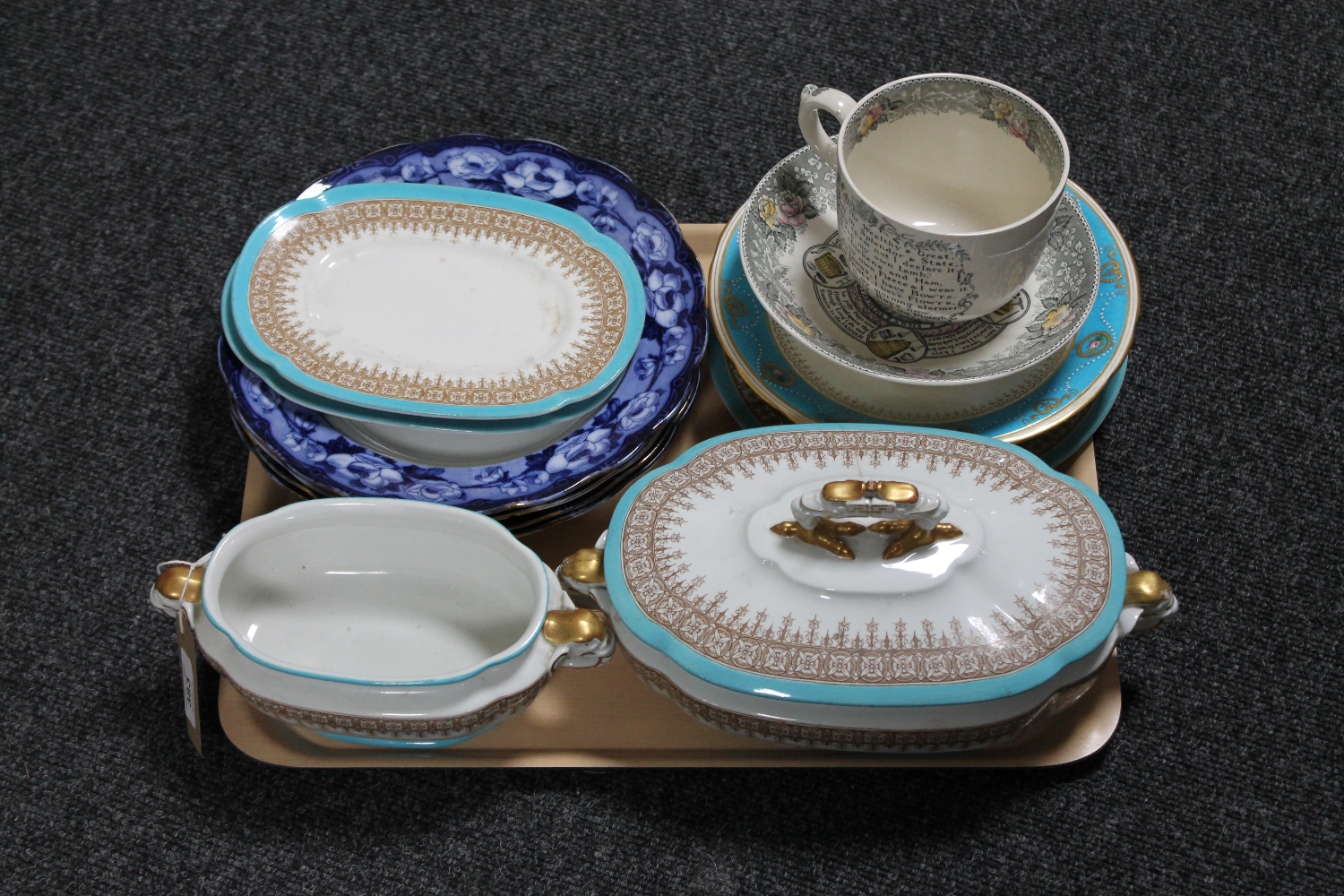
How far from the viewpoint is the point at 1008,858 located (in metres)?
0.77

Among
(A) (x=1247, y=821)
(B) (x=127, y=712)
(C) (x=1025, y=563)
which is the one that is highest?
(C) (x=1025, y=563)

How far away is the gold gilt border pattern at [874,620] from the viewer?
559 millimetres

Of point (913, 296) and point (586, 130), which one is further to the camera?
point (586, 130)

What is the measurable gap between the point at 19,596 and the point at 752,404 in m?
0.54

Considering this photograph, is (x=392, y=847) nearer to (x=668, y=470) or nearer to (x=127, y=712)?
(x=127, y=712)

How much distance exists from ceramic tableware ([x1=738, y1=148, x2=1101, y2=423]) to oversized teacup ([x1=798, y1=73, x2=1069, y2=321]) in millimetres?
25

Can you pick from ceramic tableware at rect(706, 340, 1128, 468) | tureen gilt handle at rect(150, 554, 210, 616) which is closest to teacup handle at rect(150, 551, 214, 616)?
tureen gilt handle at rect(150, 554, 210, 616)

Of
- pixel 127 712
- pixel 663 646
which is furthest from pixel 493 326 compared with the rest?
pixel 127 712

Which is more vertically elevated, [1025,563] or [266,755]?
[1025,563]

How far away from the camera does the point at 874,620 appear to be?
56 centimetres

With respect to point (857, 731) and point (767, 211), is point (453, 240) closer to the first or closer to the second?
point (767, 211)

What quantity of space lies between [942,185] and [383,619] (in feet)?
1.41

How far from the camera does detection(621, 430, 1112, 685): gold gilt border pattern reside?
56 cm

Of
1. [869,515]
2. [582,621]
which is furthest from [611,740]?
[869,515]
